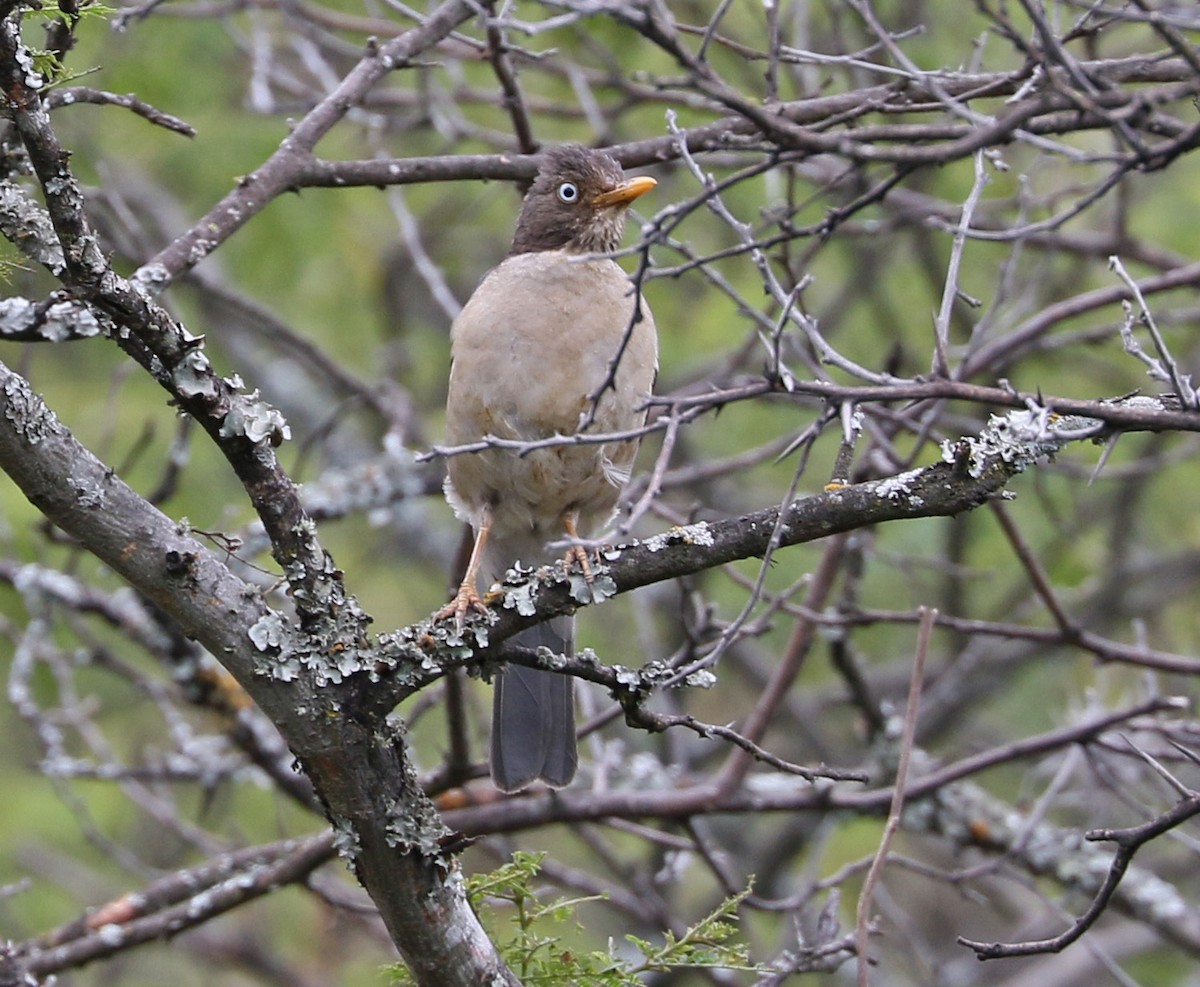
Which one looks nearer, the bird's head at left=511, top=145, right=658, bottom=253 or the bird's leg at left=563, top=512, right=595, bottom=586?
the bird's leg at left=563, top=512, right=595, bottom=586

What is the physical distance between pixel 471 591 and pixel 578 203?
1674 mm

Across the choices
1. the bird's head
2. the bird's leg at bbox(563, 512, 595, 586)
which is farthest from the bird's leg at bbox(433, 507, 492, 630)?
the bird's head

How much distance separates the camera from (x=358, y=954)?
29.7 feet

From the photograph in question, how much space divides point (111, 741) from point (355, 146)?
13.4 ft

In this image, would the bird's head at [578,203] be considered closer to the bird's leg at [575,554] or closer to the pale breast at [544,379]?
the pale breast at [544,379]

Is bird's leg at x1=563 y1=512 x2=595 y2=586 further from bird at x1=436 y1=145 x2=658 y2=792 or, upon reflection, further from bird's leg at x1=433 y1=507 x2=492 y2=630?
bird's leg at x1=433 y1=507 x2=492 y2=630

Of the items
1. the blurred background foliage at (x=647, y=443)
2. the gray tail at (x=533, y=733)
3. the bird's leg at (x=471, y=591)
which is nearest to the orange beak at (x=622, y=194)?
the blurred background foliage at (x=647, y=443)

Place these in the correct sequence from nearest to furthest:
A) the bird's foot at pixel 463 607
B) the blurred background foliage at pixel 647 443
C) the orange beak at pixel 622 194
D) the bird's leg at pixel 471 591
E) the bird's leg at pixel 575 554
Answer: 1. the bird's leg at pixel 575 554
2. the bird's foot at pixel 463 607
3. the bird's leg at pixel 471 591
4. the orange beak at pixel 622 194
5. the blurred background foliage at pixel 647 443

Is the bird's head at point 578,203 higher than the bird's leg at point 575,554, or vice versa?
the bird's head at point 578,203

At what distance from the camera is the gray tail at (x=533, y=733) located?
181 inches

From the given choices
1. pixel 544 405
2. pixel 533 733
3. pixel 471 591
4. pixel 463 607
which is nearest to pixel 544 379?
pixel 544 405

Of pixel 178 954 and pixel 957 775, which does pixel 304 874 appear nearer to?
pixel 957 775

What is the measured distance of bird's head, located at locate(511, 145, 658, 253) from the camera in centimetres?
520

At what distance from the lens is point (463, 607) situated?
4031mm
